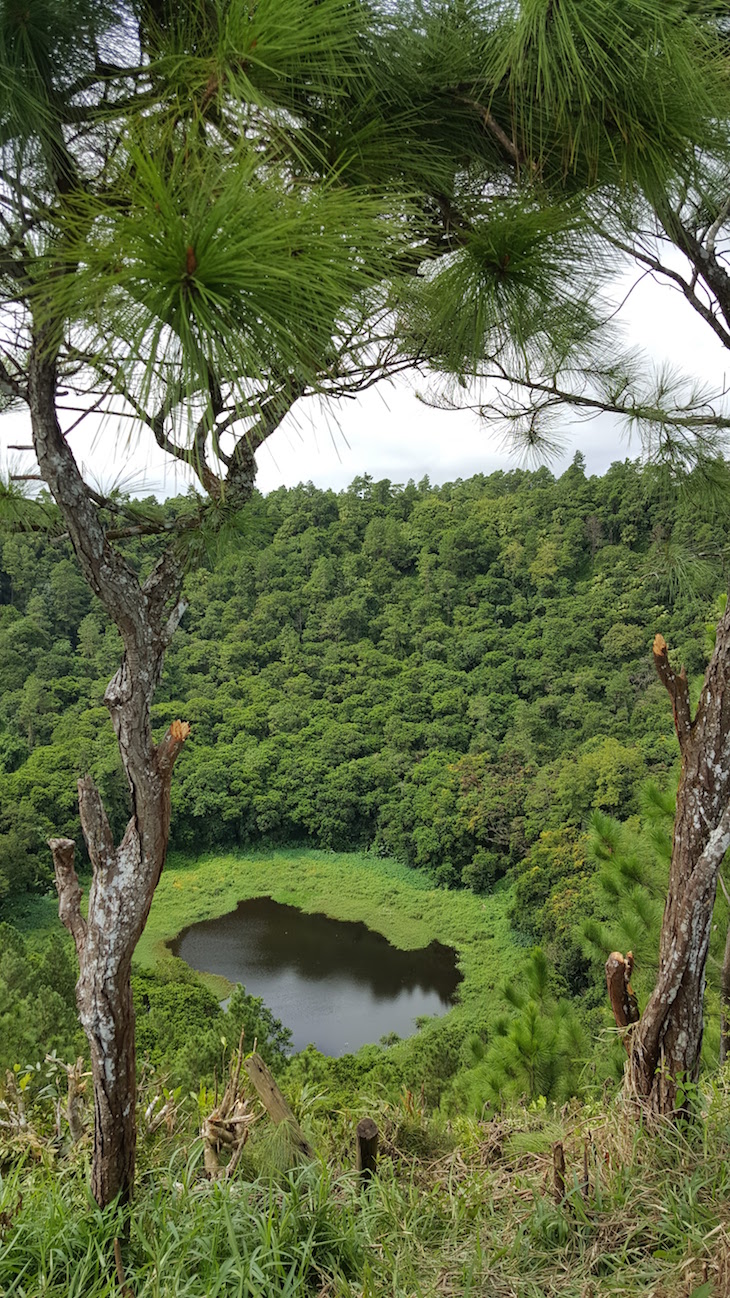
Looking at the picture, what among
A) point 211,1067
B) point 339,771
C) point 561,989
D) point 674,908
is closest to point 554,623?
point 339,771

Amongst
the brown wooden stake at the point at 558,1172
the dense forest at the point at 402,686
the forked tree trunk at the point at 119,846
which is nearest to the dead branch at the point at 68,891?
the forked tree trunk at the point at 119,846

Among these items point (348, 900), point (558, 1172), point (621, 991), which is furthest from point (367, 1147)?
point (348, 900)

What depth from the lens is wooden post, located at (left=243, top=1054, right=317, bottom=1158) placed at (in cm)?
159

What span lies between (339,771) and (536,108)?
16.0 m

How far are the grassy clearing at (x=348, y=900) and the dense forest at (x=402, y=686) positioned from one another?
0.49 m

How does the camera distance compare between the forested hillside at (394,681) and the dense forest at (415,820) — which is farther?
the forested hillside at (394,681)

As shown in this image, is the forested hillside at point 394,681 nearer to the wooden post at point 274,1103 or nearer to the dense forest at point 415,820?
the dense forest at point 415,820

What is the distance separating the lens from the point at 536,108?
42.8 inches

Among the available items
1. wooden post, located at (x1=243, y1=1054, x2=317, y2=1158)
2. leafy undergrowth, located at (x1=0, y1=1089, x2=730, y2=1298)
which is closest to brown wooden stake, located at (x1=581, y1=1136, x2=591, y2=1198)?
leafy undergrowth, located at (x1=0, y1=1089, x2=730, y2=1298)

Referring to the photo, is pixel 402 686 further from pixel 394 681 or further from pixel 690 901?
pixel 690 901

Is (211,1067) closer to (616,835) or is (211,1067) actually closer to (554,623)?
(616,835)

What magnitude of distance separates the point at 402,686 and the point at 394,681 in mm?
267

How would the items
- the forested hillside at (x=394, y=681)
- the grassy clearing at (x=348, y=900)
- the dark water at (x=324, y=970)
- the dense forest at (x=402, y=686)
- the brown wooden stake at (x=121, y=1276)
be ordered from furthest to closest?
the forested hillside at (x=394, y=681) < the dense forest at (x=402, y=686) < the grassy clearing at (x=348, y=900) < the dark water at (x=324, y=970) < the brown wooden stake at (x=121, y=1276)

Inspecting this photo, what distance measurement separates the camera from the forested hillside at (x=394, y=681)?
46.1 feet
